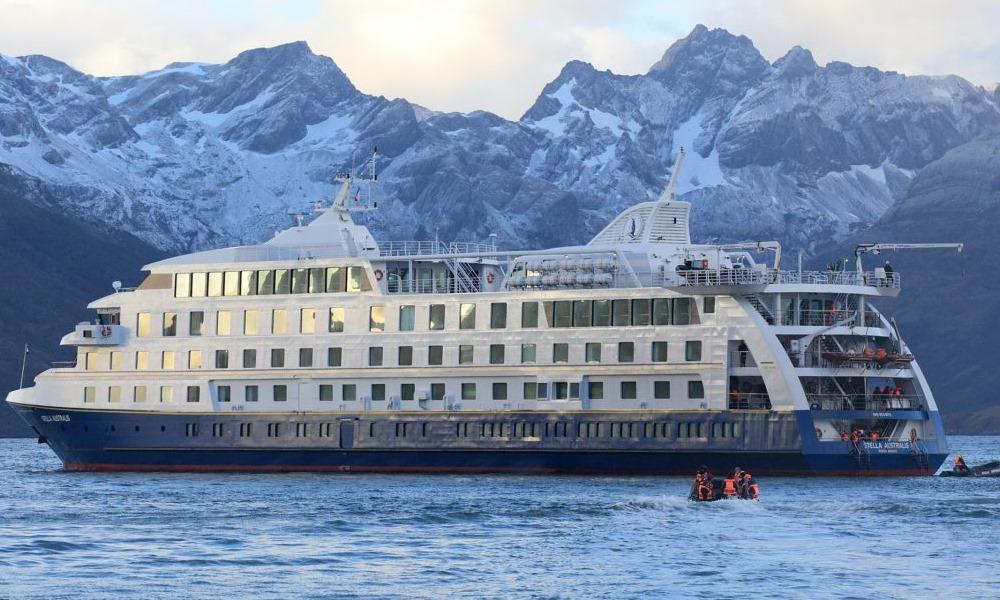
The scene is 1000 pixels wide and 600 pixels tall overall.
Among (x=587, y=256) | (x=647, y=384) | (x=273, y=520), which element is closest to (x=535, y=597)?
(x=273, y=520)

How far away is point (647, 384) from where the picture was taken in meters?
70.5

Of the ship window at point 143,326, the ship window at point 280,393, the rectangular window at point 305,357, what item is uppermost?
the ship window at point 143,326

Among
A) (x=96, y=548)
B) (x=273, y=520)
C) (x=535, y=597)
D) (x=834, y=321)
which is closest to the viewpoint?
(x=535, y=597)

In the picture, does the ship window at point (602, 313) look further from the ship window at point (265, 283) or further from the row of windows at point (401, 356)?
the ship window at point (265, 283)

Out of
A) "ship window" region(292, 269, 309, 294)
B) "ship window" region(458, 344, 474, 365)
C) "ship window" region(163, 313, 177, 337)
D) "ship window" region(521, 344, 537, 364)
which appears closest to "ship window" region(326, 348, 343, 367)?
"ship window" region(292, 269, 309, 294)

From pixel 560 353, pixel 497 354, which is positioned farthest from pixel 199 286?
pixel 560 353

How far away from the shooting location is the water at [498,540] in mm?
43094

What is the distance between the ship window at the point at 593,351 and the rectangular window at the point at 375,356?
8.61 metres

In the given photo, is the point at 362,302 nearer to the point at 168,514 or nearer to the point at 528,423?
the point at 528,423

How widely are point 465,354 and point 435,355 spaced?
1251mm

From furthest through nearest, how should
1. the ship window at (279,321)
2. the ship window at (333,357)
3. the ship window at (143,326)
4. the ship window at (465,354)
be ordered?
the ship window at (143,326)
the ship window at (279,321)
the ship window at (333,357)
the ship window at (465,354)

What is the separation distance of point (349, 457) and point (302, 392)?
3377mm

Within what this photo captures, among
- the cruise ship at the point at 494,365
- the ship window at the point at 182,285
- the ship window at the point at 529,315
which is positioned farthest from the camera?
the ship window at the point at 182,285

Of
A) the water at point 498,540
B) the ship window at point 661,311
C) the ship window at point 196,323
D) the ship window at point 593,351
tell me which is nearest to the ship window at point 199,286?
the ship window at point 196,323
